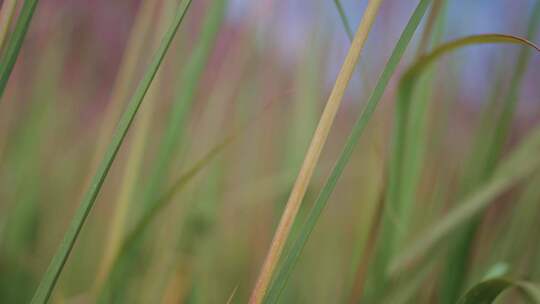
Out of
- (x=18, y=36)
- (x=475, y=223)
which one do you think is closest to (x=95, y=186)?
(x=18, y=36)

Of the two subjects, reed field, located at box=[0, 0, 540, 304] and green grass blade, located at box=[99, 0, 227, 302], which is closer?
reed field, located at box=[0, 0, 540, 304]

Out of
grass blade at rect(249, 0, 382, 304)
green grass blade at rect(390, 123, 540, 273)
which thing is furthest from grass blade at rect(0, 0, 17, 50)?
green grass blade at rect(390, 123, 540, 273)

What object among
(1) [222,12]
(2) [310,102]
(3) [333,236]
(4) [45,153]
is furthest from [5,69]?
(3) [333,236]

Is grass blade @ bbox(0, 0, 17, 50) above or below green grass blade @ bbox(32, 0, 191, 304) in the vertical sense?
above

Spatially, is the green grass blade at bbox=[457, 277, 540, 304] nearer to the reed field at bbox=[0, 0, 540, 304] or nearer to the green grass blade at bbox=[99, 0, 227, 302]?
the reed field at bbox=[0, 0, 540, 304]

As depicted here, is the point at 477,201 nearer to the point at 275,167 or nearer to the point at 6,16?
the point at 6,16

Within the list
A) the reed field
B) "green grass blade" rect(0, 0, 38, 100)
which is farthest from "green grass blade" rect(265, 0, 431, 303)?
"green grass blade" rect(0, 0, 38, 100)

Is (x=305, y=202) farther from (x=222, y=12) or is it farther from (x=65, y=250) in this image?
(x=65, y=250)

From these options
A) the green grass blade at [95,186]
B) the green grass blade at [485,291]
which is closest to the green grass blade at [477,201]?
the green grass blade at [485,291]

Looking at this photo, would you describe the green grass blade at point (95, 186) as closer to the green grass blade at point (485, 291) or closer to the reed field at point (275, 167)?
the reed field at point (275, 167)
